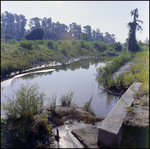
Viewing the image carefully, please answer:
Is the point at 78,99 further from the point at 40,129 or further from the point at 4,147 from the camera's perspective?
the point at 4,147

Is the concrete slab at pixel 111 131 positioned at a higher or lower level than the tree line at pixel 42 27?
lower

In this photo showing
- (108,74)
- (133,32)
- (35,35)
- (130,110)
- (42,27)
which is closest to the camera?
(130,110)

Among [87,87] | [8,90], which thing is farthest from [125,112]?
[8,90]

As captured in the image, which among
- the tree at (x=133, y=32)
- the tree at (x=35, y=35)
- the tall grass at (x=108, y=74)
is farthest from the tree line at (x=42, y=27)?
the tall grass at (x=108, y=74)

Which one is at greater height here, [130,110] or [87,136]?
[130,110]

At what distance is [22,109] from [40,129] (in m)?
0.54

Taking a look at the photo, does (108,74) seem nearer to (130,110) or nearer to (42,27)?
(130,110)

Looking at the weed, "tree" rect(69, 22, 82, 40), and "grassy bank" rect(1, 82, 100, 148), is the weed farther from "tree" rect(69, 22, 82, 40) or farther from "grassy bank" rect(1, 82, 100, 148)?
"tree" rect(69, 22, 82, 40)

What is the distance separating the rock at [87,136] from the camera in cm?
252

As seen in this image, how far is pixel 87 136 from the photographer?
279 cm

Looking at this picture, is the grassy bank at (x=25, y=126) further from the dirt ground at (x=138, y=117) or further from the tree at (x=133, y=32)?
the tree at (x=133, y=32)

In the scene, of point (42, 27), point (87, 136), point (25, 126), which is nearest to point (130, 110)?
point (87, 136)

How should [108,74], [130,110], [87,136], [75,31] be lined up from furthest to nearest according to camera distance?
[75,31]
[108,74]
[130,110]
[87,136]

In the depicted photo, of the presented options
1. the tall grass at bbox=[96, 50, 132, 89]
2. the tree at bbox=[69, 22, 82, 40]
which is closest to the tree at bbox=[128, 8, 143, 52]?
the tall grass at bbox=[96, 50, 132, 89]
